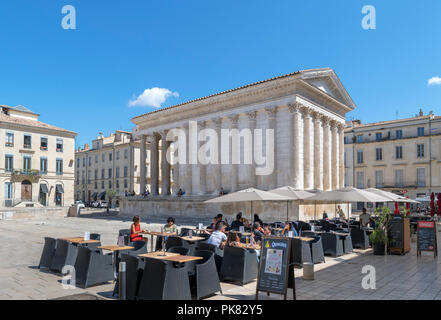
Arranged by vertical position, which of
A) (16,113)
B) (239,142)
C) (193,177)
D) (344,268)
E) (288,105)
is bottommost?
(344,268)

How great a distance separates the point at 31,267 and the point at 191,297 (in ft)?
18.0

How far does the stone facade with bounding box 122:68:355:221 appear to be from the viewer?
929 inches

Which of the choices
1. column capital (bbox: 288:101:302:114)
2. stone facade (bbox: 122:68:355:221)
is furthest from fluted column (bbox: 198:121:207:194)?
column capital (bbox: 288:101:302:114)

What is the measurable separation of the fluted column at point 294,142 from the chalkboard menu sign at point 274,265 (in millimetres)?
16930

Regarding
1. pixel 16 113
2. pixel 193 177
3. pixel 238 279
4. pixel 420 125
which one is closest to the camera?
pixel 238 279

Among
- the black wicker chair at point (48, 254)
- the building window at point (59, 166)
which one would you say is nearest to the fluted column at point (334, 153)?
the black wicker chair at point (48, 254)

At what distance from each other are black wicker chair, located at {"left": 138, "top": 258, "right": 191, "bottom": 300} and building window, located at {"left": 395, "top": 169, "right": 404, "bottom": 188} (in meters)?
41.5

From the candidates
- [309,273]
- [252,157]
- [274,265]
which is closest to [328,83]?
[252,157]

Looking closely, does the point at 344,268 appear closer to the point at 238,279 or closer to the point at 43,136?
the point at 238,279

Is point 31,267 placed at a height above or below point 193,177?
below
